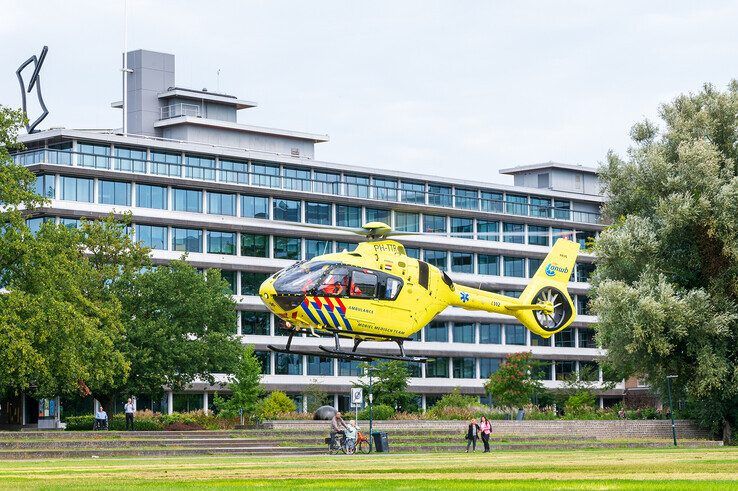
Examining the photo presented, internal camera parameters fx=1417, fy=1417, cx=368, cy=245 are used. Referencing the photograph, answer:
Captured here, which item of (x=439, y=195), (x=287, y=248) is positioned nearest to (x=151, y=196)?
(x=287, y=248)

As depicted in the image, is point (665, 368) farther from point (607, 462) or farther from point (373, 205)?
point (373, 205)

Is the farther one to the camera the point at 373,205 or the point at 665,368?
the point at 373,205

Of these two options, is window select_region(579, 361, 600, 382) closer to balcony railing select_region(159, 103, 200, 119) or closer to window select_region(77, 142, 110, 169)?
balcony railing select_region(159, 103, 200, 119)

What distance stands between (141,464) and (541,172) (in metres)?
90.1

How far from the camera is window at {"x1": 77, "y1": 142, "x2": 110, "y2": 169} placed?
96.3 meters

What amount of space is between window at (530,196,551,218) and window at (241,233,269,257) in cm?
2463

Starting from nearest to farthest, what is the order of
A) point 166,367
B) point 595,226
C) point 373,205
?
1. point 166,367
2. point 373,205
3. point 595,226

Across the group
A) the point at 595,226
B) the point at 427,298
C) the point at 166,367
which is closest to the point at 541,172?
the point at 595,226

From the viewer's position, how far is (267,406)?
87.3m

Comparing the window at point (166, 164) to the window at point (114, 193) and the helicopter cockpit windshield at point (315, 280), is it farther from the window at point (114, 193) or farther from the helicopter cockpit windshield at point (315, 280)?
the helicopter cockpit windshield at point (315, 280)

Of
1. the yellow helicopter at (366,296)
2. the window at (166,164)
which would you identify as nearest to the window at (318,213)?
the window at (166,164)

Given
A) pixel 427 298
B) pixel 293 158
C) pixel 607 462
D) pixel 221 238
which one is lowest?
pixel 607 462

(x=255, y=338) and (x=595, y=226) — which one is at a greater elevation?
(x=595, y=226)

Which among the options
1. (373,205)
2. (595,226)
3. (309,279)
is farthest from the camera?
(595,226)
